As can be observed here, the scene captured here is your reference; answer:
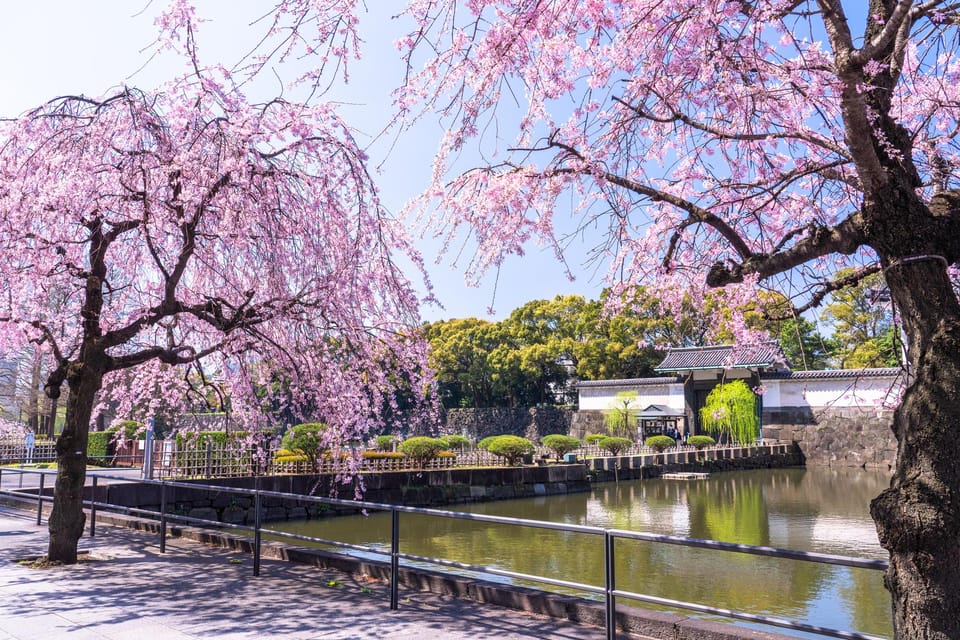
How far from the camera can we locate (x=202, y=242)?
796 centimetres

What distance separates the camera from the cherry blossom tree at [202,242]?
694 cm

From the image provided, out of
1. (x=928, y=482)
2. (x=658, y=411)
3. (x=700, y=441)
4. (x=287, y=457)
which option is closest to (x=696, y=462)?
(x=700, y=441)

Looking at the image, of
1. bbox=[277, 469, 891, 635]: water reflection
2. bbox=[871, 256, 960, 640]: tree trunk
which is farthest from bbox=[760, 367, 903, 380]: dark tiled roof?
bbox=[871, 256, 960, 640]: tree trunk

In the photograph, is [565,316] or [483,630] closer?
[483,630]

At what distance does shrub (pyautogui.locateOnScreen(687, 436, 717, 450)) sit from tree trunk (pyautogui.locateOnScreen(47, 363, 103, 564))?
32.2 m

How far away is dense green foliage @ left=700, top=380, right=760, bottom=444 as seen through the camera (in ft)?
121

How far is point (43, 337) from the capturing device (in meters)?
8.24

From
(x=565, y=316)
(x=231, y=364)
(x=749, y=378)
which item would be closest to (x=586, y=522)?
(x=231, y=364)

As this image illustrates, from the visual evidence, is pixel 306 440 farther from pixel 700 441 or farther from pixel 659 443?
pixel 700 441

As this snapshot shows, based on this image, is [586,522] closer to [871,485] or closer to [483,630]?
[483,630]

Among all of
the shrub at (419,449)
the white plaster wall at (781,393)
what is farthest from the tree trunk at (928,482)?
the white plaster wall at (781,393)

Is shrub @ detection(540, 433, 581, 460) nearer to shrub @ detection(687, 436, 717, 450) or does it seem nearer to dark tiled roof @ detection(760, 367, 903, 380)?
shrub @ detection(687, 436, 717, 450)

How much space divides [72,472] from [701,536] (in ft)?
35.6

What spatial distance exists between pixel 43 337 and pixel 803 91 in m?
8.17
